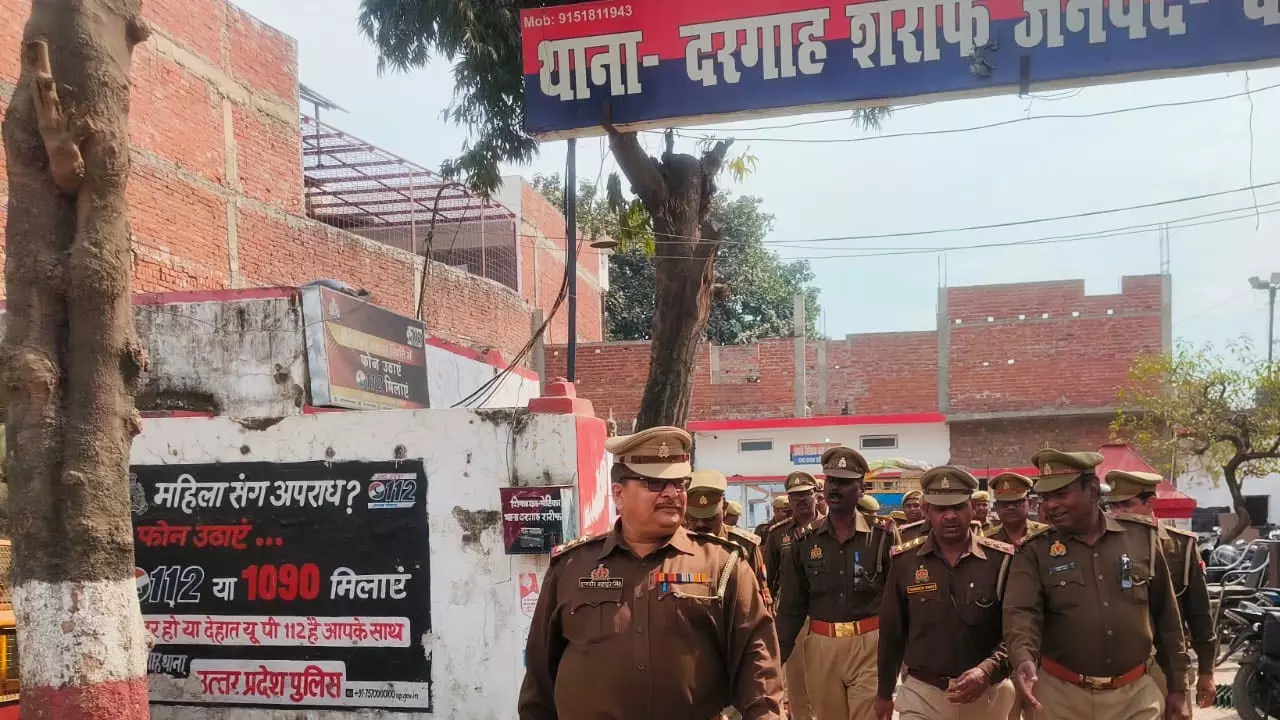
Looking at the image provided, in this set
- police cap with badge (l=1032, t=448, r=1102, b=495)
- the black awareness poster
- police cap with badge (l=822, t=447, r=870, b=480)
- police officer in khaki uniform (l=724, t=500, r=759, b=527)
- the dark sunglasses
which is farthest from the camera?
police officer in khaki uniform (l=724, t=500, r=759, b=527)

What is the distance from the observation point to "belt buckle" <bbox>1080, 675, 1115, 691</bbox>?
5.68 meters

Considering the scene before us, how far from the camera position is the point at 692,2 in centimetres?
855

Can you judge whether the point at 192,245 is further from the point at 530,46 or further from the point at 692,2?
the point at 692,2

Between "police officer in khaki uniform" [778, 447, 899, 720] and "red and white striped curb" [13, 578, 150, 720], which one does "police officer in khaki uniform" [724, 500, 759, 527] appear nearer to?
"police officer in khaki uniform" [778, 447, 899, 720]

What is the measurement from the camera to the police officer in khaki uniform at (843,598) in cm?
734

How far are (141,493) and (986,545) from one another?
22.1 ft

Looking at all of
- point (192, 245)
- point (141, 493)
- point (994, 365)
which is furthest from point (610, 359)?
point (141, 493)

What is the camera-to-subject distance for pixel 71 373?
602 centimetres

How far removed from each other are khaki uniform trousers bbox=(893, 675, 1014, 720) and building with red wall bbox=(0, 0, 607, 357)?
1229 cm

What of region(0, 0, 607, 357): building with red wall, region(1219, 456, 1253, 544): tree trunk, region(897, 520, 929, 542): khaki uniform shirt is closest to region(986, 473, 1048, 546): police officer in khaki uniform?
region(897, 520, 929, 542): khaki uniform shirt

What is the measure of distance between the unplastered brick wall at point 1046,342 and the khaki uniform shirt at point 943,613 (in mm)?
22467

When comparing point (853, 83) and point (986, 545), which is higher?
point (853, 83)

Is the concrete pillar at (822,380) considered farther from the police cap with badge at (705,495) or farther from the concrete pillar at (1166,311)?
the police cap with badge at (705,495)

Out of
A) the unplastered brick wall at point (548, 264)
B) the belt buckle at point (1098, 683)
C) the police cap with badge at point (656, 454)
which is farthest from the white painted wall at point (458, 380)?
the unplastered brick wall at point (548, 264)
